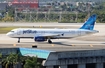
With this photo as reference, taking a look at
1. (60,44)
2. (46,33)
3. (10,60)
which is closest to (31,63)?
(10,60)

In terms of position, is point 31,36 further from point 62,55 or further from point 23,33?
point 62,55

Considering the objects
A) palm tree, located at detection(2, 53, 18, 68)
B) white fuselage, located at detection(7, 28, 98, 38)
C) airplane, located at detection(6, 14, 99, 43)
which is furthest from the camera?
white fuselage, located at detection(7, 28, 98, 38)

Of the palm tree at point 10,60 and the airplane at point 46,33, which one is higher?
the airplane at point 46,33

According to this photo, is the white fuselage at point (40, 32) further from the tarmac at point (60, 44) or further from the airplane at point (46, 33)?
the tarmac at point (60, 44)

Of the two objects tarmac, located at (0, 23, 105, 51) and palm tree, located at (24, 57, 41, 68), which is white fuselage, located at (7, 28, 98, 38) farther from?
palm tree, located at (24, 57, 41, 68)

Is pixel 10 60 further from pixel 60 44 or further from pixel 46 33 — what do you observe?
pixel 46 33

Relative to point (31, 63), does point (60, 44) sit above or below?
below

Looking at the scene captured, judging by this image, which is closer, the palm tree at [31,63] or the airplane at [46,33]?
the palm tree at [31,63]

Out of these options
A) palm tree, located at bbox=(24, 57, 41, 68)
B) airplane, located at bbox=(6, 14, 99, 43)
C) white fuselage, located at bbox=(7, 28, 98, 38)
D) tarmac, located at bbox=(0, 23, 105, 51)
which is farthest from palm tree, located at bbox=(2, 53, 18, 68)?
white fuselage, located at bbox=(7, 28, 98, 38)

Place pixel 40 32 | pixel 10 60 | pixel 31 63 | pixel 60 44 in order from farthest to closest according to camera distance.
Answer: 1. pixel 40 32
2. pixel 60 44
3. pixel 10 60
4. pixel 31 63

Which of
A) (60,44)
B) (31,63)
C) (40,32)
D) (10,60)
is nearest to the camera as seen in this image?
(31,63)

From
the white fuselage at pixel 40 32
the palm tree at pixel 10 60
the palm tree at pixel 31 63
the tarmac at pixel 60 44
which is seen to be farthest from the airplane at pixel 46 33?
the palm tree at pixel 31 63

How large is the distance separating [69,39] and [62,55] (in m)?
33.3

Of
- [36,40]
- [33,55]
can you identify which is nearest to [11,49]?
[33,55]
